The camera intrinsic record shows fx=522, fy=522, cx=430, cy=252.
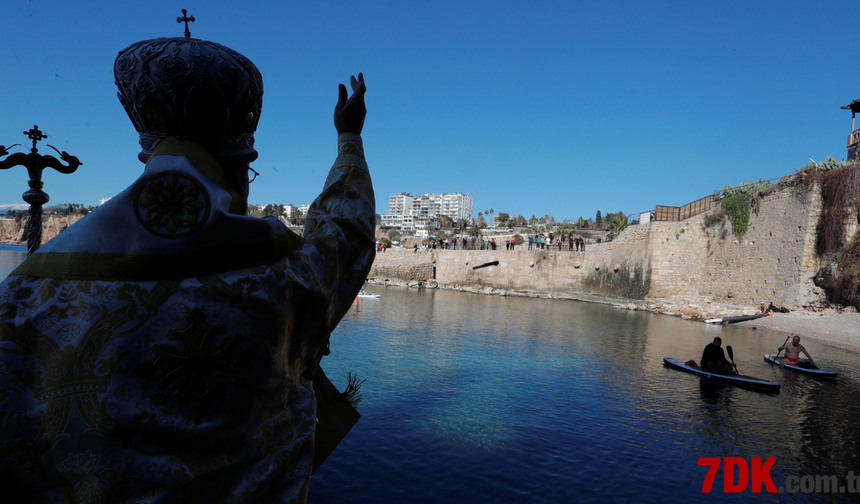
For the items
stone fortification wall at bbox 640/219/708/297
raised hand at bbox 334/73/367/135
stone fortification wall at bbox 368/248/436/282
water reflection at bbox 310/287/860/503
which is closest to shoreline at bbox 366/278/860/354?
stone fortification wall at bbox 640/219/708/297

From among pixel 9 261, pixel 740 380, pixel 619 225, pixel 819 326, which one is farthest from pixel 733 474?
pixel 9 261

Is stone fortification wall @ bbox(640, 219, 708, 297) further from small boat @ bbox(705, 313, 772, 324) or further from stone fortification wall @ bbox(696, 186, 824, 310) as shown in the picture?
small boat @ bbox(705, 313, 772, 324)

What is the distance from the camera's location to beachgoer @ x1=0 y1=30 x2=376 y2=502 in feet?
2.90

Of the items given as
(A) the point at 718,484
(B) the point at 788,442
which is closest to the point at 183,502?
(A) the point at 718,484

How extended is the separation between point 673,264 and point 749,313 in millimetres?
5553

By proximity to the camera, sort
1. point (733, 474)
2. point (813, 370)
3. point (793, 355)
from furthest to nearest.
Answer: point (793, 355)
point (813, 370)
point (733, 474)

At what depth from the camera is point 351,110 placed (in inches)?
52.3

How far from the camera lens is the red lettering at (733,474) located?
616cm

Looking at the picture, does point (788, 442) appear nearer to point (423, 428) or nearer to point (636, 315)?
point (423, 428)

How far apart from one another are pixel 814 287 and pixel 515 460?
19.3 meters

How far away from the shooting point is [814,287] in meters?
20.2

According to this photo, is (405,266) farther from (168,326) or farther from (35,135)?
(168,326)

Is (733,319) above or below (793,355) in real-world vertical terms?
above

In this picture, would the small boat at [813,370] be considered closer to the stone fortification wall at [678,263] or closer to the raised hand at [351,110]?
the raised hand at [351,110]
